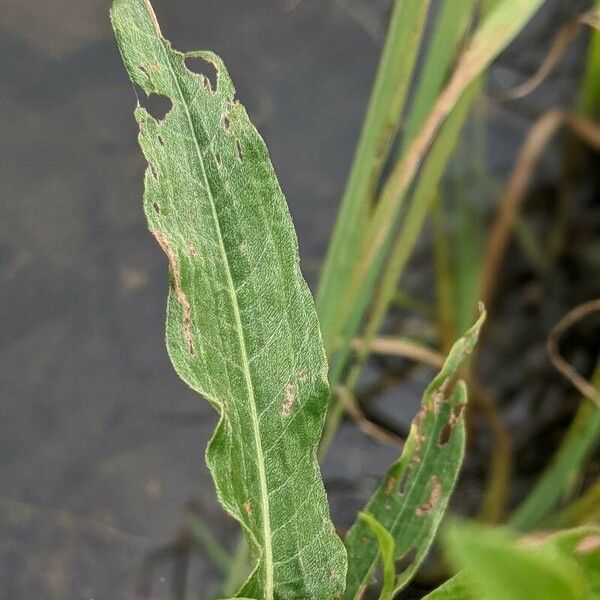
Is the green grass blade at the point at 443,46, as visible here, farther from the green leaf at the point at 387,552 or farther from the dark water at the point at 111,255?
the dark water at the point at 111,255

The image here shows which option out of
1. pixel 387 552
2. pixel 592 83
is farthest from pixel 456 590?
pixel 592 83

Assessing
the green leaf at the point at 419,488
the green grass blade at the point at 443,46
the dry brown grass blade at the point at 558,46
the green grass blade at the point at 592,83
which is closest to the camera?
the green leaf at the point at 419,488

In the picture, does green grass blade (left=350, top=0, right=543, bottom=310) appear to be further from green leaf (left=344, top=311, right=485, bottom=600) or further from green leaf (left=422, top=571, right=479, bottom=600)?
green leaf (left=422, top=571, right=479, bottom=600)

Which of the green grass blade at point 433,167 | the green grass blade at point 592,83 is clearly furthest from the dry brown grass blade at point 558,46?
the green grass blade at point 433,167

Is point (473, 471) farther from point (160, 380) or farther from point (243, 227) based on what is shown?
point (243, 227)

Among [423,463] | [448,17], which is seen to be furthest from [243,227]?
[448,17]

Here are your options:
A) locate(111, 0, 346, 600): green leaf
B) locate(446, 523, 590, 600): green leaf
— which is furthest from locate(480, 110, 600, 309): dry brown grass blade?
locate(446, 523, 590, 600): green leaf

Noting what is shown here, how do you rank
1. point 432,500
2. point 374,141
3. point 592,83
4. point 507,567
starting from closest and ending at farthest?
1. point 507,567
2. point 432,500
3. point 374,141
4. point 592,83

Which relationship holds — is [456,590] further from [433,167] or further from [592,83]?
[592,83]
